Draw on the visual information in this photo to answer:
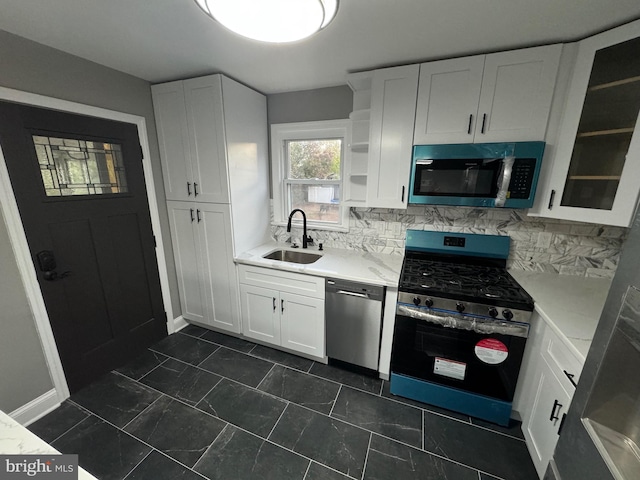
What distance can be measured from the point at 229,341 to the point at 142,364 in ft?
2.40

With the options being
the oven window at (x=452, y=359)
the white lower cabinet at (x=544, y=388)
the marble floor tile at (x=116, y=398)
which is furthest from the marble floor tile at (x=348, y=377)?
the marble floor tile at (x=116, y=398)

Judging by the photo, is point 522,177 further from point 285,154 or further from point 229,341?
point 229,341

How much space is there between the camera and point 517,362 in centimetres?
159

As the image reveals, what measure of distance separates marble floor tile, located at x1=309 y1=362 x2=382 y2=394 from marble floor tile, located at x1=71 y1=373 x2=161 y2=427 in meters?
1.26

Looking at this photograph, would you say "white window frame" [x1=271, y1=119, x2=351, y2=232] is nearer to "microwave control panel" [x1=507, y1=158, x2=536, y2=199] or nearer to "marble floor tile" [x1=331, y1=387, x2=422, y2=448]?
"microwave control panel" [x1=507, y1=158, x2=536, y2=199]

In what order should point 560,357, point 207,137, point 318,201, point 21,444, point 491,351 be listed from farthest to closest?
1. point 318,201
2. point 207,137
3. point 491,351
4. point 560,357
5. point 21,444

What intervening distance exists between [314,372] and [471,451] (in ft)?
3.85

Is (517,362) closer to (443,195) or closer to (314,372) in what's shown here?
(443,195)

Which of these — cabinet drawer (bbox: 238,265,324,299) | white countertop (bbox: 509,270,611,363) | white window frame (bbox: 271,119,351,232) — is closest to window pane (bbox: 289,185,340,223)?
white window frame (bbox: 271,119,351,232)

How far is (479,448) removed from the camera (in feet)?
5.20

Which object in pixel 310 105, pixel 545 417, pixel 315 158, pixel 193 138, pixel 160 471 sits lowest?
pixel 160 471

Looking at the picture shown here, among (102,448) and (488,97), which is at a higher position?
(488,97)

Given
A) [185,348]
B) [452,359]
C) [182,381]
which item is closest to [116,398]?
[182,381]

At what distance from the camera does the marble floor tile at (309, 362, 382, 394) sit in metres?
2.06
